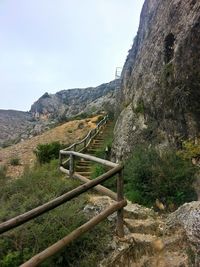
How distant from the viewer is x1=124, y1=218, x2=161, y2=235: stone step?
Answer: 5945 millimetres

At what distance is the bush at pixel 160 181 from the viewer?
8.64 m

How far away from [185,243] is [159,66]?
10397mm

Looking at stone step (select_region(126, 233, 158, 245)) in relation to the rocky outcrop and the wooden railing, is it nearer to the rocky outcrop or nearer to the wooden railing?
the rocky outcrop

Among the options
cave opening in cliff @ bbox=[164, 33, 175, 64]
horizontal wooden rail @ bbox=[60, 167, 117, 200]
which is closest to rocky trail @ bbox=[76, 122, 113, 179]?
horizontal wooden rail @ bbox=[60, 167, 117, 200]

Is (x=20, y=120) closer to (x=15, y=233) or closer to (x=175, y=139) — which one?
(x=175, y=139)

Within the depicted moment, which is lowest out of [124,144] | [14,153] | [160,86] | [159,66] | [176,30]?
[14,153]

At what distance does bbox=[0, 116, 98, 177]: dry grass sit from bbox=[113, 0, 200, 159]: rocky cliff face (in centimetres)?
498

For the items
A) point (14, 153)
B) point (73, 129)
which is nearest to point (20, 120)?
point (73, 129)

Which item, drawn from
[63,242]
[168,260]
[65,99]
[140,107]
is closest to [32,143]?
[140,107]

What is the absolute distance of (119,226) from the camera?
556 cm

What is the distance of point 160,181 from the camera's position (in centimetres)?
889

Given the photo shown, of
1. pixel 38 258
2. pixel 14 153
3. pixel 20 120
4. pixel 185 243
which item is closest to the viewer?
pixel 38 258

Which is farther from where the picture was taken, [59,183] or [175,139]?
[175,139]

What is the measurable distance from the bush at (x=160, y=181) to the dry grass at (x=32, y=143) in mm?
7534
